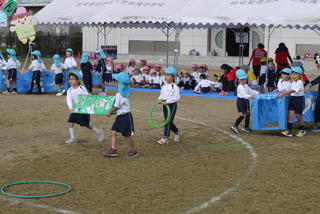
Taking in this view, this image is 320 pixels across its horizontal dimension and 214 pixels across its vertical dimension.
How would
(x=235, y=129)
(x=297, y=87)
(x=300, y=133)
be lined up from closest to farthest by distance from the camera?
(x=297, y=87)
(x=300, y=133)
(x=235, y=129)

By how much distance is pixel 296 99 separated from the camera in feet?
34.9

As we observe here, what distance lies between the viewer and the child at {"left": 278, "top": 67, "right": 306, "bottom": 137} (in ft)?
34.3

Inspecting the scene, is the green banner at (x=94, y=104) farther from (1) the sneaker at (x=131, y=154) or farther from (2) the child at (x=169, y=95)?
(2) the child at (x=169, y=95)

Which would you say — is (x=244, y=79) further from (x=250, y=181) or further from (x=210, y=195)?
(x=210, y=195)

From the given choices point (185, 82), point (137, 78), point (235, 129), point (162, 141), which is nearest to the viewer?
point (162, 141)

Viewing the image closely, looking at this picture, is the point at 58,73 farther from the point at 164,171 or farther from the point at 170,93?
the point at 164,171

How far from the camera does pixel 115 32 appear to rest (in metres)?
43.8

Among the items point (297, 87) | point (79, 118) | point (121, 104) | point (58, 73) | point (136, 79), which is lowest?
point (79, 118)

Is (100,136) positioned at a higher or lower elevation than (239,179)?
higher

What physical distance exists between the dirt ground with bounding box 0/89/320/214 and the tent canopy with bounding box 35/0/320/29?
17.6ft

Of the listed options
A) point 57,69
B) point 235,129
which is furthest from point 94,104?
point 57,69

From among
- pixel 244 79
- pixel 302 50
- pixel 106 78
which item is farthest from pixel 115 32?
pixel 244 79

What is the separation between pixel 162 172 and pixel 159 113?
617 centimetres

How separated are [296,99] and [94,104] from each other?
4.40 meters
